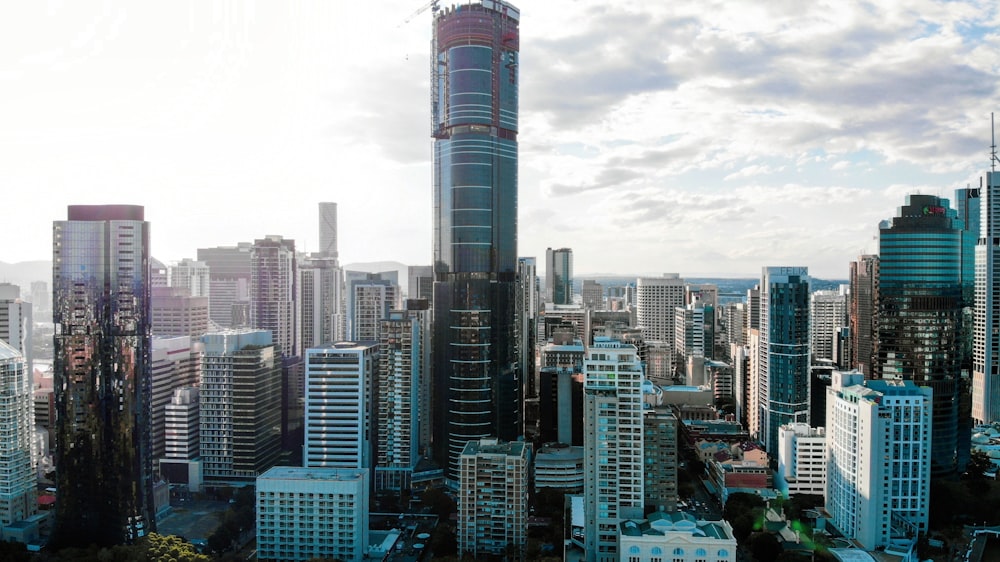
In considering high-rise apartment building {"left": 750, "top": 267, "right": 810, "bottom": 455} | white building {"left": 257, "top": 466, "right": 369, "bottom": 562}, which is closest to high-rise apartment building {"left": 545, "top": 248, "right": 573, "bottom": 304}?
high-rise apartment building {"left": 750, "top": 267, "right": 810, "bottom": 455}

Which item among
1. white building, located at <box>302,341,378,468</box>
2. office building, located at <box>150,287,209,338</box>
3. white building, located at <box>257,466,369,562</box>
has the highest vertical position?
office building, located at <box>150,287,209,338</box>

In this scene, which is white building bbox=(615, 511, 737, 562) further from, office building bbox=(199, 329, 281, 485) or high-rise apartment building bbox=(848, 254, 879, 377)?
office building bbox=(199, 329, 281, 485)

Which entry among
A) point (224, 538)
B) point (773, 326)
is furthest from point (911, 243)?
point (224, 538)

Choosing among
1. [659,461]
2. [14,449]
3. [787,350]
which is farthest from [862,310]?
[14,449]

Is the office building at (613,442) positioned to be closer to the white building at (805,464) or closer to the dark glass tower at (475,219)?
the white building at (805,464)

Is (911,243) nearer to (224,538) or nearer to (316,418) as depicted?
(316,418)

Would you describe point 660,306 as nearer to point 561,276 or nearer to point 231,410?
point 561,276

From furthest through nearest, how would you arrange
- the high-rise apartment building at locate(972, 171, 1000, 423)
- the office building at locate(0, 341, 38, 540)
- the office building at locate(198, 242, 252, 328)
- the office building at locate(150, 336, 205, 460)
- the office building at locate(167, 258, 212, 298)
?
the office building at locate(167, 258, 212, 298), the office building at locate(198, 242, 252, 328), the high-rise apartment building at locate(972, 171, 1000, 423), the office building at locate(150, 336, 205, 460), the office building at locate(0, 341, 38, 540)
